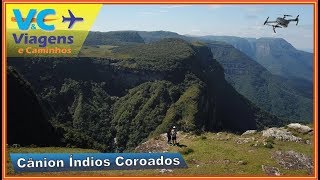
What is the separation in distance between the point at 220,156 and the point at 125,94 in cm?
14040

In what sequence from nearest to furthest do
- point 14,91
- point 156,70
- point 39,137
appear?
point 39,137 → point 14,91 → point 156,70

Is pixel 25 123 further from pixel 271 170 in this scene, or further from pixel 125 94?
pixel 125 94

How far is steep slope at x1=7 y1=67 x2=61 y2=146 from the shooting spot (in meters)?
35.0

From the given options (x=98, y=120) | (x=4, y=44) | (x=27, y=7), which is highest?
(x=27, y=7)

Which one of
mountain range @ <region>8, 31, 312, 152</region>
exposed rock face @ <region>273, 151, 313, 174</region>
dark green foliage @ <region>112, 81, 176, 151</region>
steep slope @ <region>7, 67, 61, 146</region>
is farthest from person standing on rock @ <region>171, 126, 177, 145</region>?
dark green foliage @ <region>112, 81, 176, 151</region>

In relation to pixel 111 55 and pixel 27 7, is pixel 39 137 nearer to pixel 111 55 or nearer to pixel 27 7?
pixel 27 7

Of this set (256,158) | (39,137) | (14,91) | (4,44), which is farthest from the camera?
(14,91)

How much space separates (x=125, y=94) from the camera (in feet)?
539

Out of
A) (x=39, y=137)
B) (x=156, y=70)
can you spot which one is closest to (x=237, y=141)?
(x=39, y=137)

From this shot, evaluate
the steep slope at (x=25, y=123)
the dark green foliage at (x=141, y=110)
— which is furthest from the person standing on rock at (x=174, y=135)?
the dark green foliage at (x=141, y=110)

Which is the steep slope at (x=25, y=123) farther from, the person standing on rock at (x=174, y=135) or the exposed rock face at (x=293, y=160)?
the exposed rock face at (x=293, y=160)

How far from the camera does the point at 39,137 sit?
40.2 meters

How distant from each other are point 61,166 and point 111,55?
501ft

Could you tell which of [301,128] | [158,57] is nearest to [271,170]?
[301,128]
